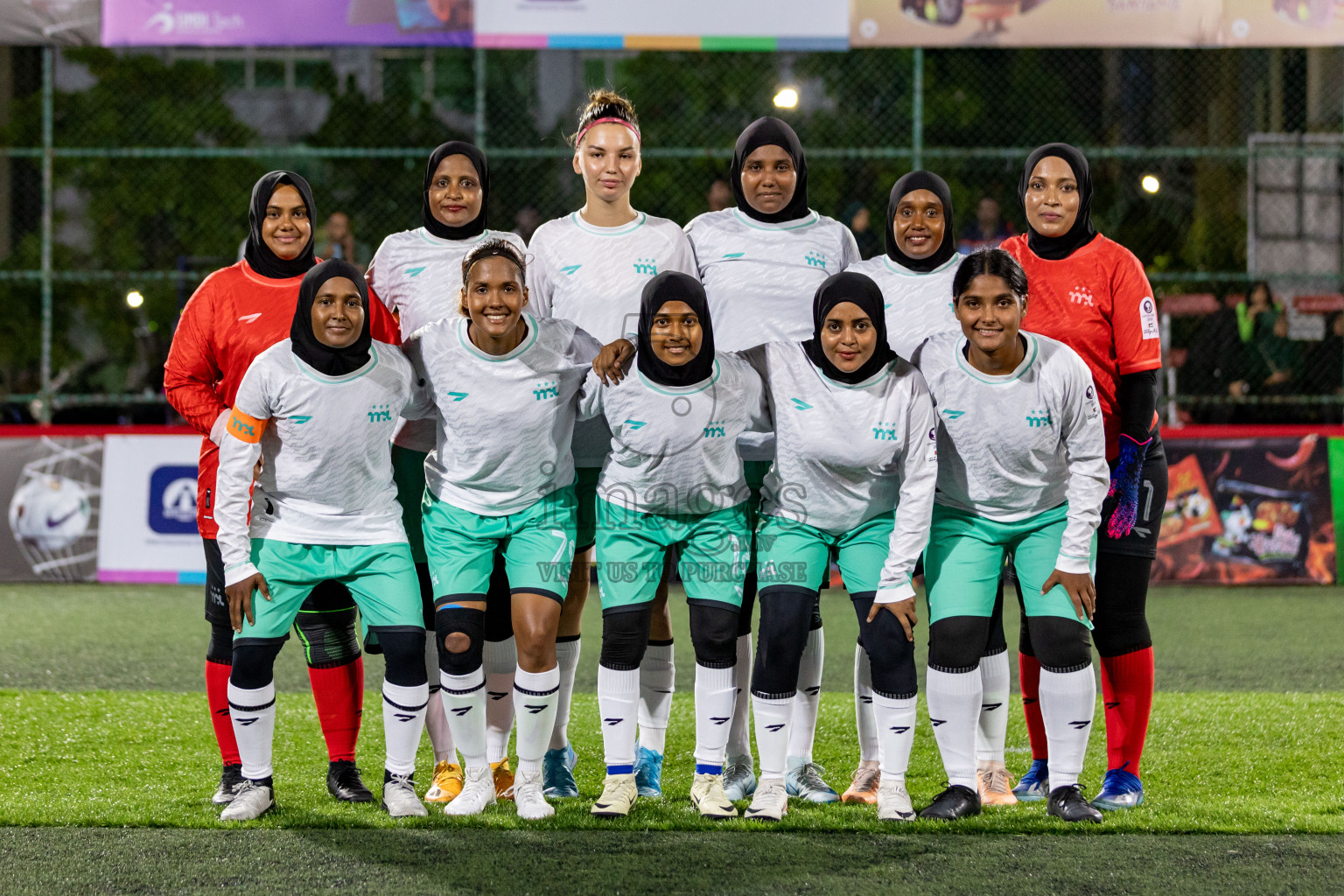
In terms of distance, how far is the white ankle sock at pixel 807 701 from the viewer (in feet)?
14.6

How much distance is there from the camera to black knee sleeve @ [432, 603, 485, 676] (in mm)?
4098

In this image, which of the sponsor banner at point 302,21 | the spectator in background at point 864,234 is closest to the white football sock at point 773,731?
the spectator in background at point 864,234

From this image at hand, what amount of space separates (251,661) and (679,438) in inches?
57.6

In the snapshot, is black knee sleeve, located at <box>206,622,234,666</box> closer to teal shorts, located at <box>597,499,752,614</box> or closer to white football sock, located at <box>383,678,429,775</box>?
white football sock, located at <box>383,678,429,775</box>

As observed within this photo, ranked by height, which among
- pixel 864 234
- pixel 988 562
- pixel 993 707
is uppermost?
pixel 864 234

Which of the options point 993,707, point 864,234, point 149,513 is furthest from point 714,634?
point 864,234

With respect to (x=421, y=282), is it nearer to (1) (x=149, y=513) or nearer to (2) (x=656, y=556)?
(2) (x=656, y=556)

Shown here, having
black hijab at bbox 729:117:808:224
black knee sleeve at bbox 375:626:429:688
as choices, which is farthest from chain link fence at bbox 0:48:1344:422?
black knee sleeve at bbox 375:626:429:688

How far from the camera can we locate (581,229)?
4410 mm

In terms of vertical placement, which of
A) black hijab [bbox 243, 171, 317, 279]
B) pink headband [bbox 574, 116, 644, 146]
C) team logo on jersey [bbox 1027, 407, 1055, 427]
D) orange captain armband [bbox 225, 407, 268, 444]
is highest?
pink headband [bbox 574, 116, 644, 146]

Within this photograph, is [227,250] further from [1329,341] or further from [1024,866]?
[1024,866]

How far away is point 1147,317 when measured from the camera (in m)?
4.25

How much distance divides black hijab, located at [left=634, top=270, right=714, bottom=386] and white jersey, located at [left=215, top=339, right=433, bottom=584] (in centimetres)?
79

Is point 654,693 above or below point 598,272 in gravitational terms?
below
